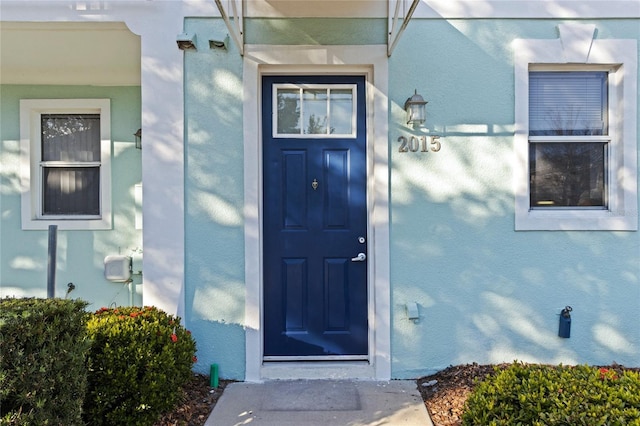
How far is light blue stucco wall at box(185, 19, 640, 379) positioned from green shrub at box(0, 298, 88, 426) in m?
1.45

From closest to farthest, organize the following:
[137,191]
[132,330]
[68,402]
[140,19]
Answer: [68,402]
[132,330]
[140,19]
[137,191]

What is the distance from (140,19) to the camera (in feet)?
11.5

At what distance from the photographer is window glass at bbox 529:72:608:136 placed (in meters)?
3.72

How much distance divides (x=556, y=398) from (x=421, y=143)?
2193 millimetres

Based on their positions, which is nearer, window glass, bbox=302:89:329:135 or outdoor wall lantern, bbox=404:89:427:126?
outdoor wall lantern, bbox=404:89:427:126

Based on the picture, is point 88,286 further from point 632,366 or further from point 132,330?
point 632,366

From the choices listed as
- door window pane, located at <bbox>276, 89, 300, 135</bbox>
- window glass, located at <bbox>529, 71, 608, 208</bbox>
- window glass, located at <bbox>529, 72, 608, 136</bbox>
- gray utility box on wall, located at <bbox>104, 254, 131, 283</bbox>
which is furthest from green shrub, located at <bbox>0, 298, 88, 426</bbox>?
window glass, located at <bbox>529, 72, 608, 136</bbox>

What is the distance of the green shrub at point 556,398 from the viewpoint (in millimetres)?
1954

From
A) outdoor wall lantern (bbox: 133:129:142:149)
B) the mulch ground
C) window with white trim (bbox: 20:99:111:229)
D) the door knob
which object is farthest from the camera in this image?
window with white trim (bbox: 20:99:111:229)

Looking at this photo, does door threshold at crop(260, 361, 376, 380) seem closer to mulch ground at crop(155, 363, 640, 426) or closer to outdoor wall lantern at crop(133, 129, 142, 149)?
mulch ground at crop(155, 363, 640, 426)

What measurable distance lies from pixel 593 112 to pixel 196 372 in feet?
13.7

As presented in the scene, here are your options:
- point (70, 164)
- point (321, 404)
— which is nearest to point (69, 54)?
point (70, 164)

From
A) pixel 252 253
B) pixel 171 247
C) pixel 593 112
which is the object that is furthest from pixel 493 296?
pixel 171 247

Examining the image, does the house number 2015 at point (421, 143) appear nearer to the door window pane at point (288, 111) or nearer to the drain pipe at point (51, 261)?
the door window pane at point (288, 111)
